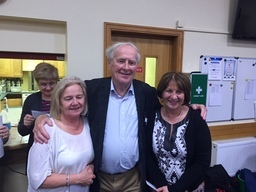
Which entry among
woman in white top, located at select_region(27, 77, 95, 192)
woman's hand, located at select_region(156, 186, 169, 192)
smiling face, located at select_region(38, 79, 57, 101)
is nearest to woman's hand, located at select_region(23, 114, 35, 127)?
smiling face, located at select_region(38, 79, 57, 101)

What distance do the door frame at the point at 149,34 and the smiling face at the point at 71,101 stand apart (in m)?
1.14

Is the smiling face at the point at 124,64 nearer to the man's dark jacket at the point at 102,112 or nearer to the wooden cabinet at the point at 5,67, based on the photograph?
the man's dark jacket at the point at 102,112

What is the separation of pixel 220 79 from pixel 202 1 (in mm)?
1017

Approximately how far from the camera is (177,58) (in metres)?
2.69

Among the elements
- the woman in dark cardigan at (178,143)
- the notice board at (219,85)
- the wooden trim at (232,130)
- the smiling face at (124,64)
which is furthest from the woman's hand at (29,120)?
the wooden trim at (232,130)

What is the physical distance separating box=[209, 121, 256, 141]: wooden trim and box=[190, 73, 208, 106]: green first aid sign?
17.4 inches

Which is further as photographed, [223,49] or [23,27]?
[223,49]

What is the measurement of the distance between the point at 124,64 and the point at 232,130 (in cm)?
231

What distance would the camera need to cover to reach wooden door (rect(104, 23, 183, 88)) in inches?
97.1

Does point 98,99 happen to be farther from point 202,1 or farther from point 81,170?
point 202,1

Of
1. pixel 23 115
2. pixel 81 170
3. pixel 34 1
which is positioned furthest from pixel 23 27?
pixel 81 170

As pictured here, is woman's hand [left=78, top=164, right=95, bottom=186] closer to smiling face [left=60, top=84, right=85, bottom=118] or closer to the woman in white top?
the woman in white top

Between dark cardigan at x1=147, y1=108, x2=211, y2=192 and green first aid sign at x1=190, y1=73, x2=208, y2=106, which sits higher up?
green first aid sign at x1=190, y1=73, x2=208, y2=106

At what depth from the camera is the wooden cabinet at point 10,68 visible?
134 inches
